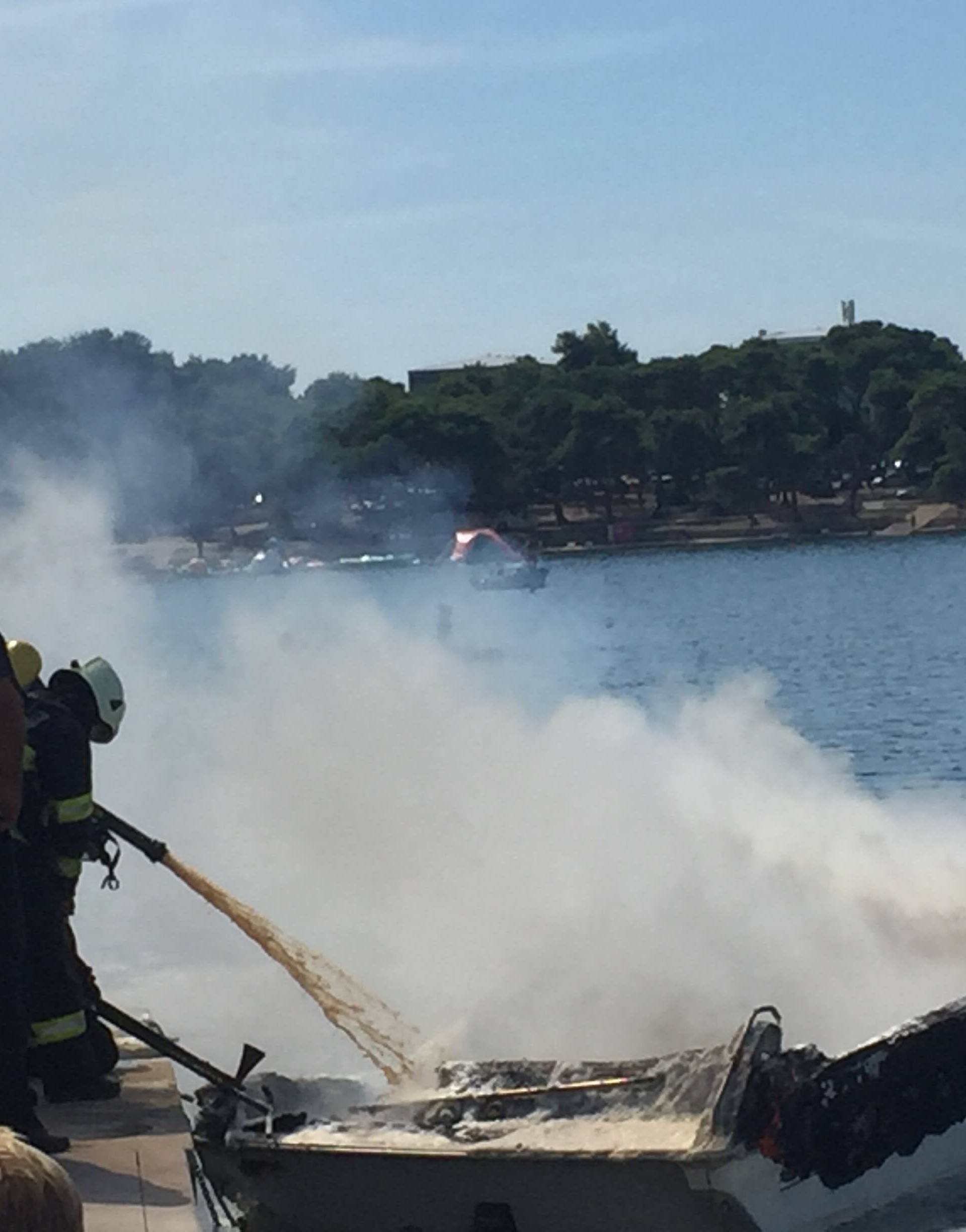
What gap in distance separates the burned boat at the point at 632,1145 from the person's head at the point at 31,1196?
621cm

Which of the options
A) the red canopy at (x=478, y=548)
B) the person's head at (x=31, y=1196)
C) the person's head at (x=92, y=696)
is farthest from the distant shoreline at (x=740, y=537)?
the person's head at (x=31, y=1196)

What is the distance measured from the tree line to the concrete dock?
54.8 feet

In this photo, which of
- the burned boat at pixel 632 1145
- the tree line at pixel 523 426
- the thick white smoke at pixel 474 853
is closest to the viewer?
the burned boat at pixel 632 1145

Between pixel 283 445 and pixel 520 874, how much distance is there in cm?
1906

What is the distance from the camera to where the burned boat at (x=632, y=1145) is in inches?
352

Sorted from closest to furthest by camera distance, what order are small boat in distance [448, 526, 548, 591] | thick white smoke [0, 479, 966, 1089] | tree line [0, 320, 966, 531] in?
thick white smoke [0, 479, 966, 1089], tree line [0, 320, 966, 531], small boat in distance [448, 526, 548, 591]

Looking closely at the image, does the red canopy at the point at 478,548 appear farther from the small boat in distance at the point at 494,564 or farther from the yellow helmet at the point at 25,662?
the yellow helmet at the point at 25,662

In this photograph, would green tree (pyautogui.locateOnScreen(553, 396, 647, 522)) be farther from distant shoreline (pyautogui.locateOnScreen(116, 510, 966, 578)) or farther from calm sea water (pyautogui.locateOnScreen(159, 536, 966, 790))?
calm sea water (pyautogui.locateOnScreen(159, 536, 966, 790))

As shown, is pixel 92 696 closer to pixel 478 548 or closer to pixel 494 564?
pixel 478 548

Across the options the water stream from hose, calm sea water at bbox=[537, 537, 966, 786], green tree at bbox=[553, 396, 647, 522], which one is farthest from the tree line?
the water stream from hose

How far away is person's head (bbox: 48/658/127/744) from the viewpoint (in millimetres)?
9391

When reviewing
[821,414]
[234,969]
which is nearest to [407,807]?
[234,969]

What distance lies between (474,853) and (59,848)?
31.1 feet

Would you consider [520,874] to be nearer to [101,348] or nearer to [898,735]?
[101,348]
